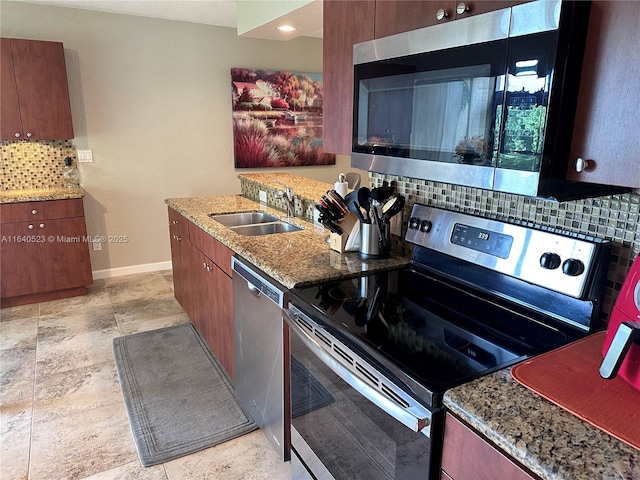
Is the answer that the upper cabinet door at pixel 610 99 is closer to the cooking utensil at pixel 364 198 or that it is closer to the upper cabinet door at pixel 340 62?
the upper cabinet door at pixel 340 62

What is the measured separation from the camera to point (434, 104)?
127 centimetres

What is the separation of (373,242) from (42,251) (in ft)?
10.1

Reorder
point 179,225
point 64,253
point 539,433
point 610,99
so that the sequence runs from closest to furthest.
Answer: point 539,433 → point 610,99 → point 179,225 → point 64,253

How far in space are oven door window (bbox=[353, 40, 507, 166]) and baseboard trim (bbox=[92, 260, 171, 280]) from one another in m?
3.60

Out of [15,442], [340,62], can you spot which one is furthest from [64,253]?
[340,62]

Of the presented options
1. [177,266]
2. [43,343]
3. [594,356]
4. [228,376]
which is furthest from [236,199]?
[594,356]

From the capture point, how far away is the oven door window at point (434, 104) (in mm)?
1108

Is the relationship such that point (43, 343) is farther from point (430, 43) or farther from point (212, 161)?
point (430, 43)

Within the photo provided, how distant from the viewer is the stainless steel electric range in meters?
1.07

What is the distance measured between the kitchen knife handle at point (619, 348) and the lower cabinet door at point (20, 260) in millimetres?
3971

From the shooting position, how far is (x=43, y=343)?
3053 mm

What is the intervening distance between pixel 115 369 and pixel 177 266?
883 millimetres

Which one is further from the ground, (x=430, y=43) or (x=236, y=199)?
(x=430, y=43)

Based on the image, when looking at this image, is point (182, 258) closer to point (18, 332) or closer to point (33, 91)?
point (18, 332)
